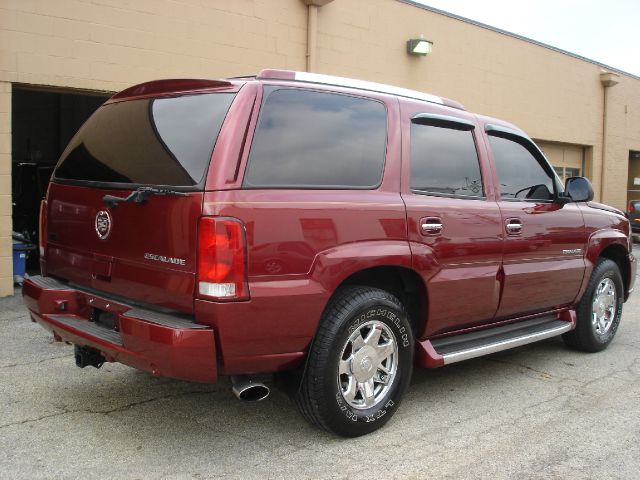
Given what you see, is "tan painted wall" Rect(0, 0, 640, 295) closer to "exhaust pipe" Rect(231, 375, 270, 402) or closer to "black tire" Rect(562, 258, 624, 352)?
"exhaust pipe" Rect(231, 375, 270, 402)

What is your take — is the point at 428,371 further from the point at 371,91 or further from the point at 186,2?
the point at 186,2

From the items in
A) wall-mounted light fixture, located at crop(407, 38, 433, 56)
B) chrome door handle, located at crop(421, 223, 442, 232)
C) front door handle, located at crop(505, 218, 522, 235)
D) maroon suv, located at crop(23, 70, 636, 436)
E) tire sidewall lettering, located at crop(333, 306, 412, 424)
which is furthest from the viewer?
wall-mounted light fixture, located at crop(407, 38, 433, 56)

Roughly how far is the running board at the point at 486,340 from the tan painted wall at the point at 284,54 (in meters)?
5.53

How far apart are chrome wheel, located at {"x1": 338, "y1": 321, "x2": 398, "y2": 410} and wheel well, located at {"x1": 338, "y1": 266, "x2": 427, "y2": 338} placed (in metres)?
0.31

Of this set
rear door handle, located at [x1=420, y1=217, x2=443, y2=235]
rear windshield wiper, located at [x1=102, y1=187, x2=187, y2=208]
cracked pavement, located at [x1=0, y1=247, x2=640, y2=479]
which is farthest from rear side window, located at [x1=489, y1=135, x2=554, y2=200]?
rear windshield wiper, located at [x1=102, y1=187, x2=187, y2=208]

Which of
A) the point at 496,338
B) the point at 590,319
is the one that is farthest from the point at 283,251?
the point at 590,319

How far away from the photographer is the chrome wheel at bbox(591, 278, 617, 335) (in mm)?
5842

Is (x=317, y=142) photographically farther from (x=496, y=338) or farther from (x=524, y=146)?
(x=524, y=146)

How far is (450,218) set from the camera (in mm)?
4219

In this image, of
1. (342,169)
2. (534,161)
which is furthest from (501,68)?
(342,169)

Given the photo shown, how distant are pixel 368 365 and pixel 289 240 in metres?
0.96

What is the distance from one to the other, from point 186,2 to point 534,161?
5.54 m

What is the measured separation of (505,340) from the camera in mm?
4629

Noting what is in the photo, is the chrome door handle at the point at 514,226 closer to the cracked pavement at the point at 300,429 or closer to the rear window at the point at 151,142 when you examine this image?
the cracked pavement at the point at 300,429
